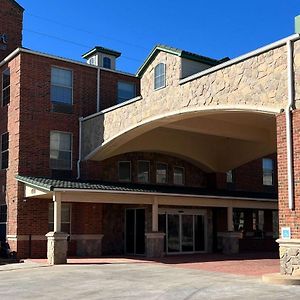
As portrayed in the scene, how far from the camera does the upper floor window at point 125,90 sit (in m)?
28.4

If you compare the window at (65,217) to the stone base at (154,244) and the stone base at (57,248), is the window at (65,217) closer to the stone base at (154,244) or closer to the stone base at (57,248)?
the stone base at (57,248)

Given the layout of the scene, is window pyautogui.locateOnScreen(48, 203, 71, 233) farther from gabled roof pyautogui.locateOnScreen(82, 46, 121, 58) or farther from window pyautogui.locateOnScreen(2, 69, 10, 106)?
gabled roof pyautogui.locateOnScreen(82, 46, 121, 58)

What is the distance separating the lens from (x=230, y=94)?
16891 millimetres

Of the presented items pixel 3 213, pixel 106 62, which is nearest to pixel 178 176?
pixel 106 62

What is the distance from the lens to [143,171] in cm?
2789

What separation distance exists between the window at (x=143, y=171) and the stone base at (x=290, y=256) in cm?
1381

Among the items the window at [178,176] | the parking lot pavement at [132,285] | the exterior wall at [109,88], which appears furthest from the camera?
the window at [178,176]

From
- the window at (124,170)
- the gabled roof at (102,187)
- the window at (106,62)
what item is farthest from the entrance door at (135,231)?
the window at (106,62)

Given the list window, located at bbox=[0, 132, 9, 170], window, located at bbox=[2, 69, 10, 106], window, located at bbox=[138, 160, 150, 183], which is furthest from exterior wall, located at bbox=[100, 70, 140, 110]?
window, located at bbox=[0, 132, 9, 170]

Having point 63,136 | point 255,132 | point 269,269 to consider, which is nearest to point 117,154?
point 63,136

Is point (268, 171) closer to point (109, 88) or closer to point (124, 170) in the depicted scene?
point (124, 170)

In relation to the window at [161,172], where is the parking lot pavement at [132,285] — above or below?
below

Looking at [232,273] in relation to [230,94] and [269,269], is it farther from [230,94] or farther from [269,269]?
[230,94]

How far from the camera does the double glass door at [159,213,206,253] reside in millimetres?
26891
